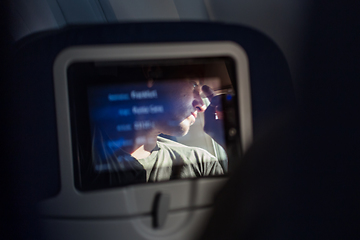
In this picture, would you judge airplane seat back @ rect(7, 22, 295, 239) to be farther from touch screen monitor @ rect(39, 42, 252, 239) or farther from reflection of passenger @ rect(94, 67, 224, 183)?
reflection of passenger @ rect(94, 67, 224, 183)

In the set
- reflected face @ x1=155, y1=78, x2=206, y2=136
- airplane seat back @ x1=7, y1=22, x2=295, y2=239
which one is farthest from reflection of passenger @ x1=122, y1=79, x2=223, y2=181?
airplane seat back @ x1=7, y1=22, x2=295, y2=239

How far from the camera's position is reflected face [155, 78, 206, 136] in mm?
718

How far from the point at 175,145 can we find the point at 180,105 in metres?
0.12

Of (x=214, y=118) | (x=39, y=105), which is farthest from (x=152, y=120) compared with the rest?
(x=39, y=105)

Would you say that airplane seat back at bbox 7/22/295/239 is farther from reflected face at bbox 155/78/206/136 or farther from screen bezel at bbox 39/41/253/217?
reflected face at bbox 155/78/206/136

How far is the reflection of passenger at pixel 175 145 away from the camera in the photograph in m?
0.72

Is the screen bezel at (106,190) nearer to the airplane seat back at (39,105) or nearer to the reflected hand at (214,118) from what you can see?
the airplane seat back at (39,105)

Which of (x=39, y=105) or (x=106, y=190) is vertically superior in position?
(x=39, y=105)

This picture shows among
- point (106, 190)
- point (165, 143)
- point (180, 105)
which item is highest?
point (180, 105)

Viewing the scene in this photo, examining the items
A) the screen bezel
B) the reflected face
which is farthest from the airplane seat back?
the reflected face

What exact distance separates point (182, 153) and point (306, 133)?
381 millimetres

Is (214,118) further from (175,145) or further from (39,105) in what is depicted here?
(39,105)

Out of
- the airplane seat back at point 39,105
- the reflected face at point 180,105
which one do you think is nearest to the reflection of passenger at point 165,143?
the reflected face at point 180,105

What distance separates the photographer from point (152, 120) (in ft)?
2.32
